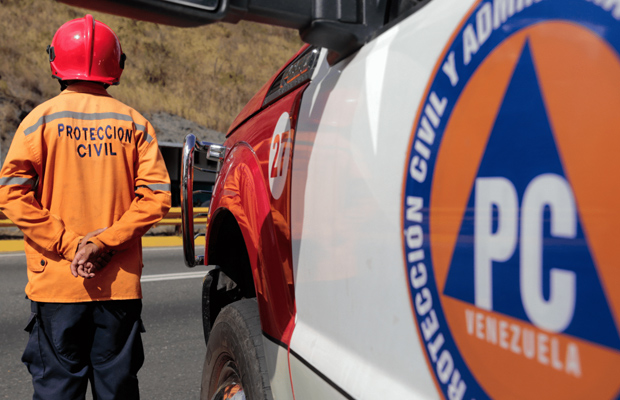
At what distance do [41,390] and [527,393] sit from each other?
6.59 ft

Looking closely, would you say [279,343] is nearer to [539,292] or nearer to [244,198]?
[244,198]

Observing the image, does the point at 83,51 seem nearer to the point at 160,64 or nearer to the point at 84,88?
the point at 84,88

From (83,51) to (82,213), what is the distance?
2.04 ft

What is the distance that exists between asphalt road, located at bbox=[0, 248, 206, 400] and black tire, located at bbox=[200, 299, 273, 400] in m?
1.45

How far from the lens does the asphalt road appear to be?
3359 mm

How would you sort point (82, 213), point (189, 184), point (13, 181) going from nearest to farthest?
point (13, 181) < point (82, 213) < point (189, 184)

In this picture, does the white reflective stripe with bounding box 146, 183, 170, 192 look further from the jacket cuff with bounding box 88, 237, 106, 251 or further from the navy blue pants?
the navy blue pants

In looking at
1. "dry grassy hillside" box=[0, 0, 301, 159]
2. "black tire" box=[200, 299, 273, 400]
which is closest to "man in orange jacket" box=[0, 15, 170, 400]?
"black tire" box=[200, 299, 273, 400]

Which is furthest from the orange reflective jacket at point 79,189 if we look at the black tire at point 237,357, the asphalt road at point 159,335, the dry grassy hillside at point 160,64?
the dry grassy hillside at point 160,64

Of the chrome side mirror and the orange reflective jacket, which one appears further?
the chrome side mirror

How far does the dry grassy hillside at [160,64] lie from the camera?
66.9 feet

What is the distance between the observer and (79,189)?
213 cm

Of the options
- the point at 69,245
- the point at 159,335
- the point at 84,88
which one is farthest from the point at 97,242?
the point at 159,335

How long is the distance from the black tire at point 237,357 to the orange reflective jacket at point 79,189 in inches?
19.8
